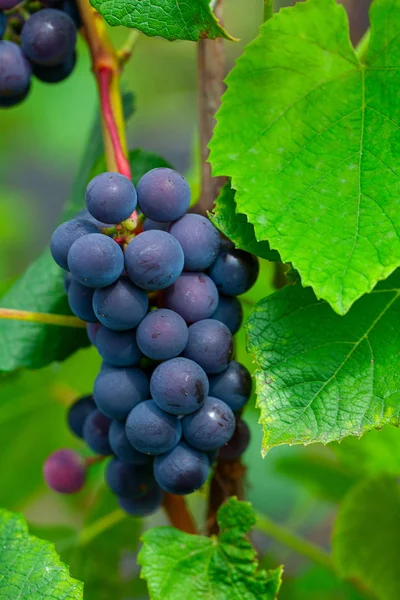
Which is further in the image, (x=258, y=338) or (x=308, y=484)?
(x=308, y=484)

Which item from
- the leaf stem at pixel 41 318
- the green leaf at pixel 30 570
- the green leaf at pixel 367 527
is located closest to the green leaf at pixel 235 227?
the leaf stem at pixel 41 318

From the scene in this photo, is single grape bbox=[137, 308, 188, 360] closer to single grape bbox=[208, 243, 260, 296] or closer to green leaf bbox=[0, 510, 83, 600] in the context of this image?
single grape bbox=[208, 243, 260, 296]

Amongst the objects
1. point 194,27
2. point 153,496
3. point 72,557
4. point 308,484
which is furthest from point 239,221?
point 308,484

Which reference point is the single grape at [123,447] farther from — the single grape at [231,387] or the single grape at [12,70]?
the single grape at [12,70]

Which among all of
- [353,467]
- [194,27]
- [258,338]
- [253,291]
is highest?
[194,27]

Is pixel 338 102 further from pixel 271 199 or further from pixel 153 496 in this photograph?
pixel 153 496
